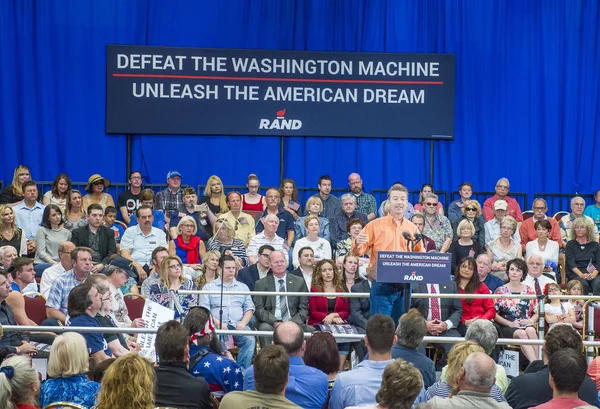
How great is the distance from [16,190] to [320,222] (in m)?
3.69

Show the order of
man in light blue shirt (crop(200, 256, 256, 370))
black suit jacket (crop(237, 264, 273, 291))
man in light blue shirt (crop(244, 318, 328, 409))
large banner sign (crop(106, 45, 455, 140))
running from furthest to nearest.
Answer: large banner sign (crop(106, 45, 455, 140)), black suit jacket (crop(237, 264, 273, 291)), man in light blue shirt (crop(200, 256, 256, 370)), man in light blue shirt (crop(244, 318, 328, 409))

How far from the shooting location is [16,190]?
11414 mm

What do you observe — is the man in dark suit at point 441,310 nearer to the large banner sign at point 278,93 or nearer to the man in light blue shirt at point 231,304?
the man in light blue shirt at point 231,304

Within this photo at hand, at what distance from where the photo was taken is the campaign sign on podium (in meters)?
6.43

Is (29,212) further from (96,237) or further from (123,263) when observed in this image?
(123,263)

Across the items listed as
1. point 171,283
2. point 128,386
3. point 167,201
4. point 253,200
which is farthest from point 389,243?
point 167,201

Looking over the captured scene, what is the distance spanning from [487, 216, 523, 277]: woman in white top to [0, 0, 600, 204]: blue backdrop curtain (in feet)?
7.87

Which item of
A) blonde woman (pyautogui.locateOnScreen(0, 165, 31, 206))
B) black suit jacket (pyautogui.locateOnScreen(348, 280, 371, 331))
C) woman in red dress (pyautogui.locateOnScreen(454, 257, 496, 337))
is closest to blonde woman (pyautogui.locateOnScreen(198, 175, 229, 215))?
blonde woman (pyautogui.locateOnScreen(0, 165, 31, 206))

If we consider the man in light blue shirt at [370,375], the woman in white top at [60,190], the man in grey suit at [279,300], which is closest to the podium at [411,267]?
the man in light blue shirt at [370,375]

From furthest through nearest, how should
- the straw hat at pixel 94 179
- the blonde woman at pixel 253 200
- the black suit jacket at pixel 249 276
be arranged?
the straw hat at pixel 94 179, the blonde woman at pixel 253 200, the black suit jacket at pixel 249 276

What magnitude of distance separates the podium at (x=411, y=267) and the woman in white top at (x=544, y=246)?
4.74 meters

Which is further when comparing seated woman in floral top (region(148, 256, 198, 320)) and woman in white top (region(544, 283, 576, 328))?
woman in white top (region(544, 283, 576, 328))

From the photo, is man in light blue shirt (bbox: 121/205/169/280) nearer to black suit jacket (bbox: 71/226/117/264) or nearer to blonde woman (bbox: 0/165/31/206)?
black suit jacket (bbox: 71/226/117/264)

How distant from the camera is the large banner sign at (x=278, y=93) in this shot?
12.7 m
